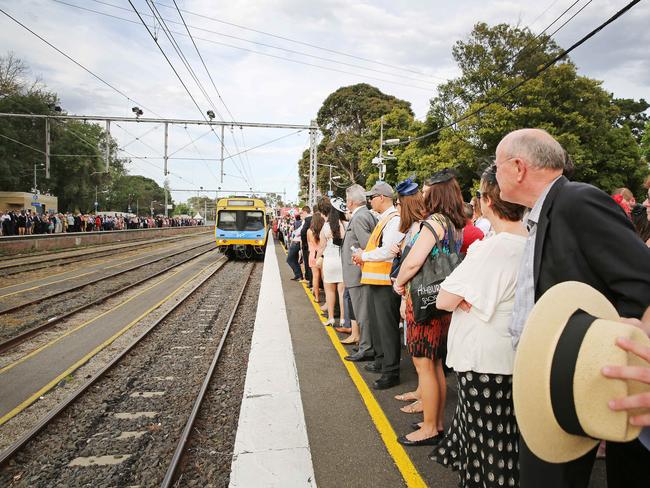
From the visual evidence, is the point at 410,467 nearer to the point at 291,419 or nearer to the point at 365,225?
the point at 291,419

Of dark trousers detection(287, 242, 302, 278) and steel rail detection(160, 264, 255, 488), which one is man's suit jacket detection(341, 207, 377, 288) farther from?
dark trousers detection(287, 242, 302, 278)

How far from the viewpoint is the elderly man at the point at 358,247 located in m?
5.48

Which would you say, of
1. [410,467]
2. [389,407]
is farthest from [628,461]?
[389,407]

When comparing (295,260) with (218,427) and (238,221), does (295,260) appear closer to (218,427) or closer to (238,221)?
(238,221)

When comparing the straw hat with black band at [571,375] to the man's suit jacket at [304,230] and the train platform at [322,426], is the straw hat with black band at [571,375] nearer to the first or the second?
the train platform at [322,426]

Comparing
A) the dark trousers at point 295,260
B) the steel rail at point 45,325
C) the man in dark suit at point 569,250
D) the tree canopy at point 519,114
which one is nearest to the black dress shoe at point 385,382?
the man in dark suit at point 569,250

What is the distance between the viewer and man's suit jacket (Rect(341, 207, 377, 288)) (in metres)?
5.48

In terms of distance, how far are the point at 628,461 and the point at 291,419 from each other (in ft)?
8.84

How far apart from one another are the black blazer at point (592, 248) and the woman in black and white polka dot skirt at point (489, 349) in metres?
0.56

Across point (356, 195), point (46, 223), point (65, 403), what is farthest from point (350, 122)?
point (65, 403)

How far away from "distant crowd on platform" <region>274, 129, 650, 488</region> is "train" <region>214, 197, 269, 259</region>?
1634cm

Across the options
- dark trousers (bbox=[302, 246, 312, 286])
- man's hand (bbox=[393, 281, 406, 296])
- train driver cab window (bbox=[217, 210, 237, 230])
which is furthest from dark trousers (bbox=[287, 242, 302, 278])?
man's hand (bbox=[393, 281, 406, 296])

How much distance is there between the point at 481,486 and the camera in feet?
7.39

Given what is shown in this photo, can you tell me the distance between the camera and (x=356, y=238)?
555cm
